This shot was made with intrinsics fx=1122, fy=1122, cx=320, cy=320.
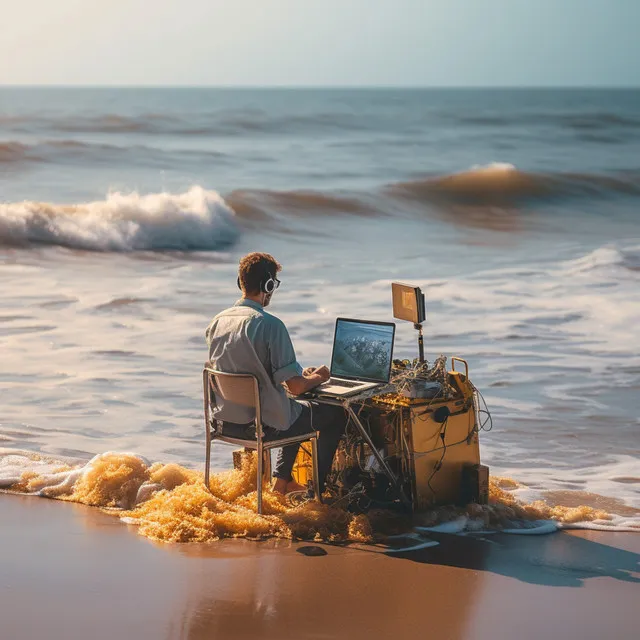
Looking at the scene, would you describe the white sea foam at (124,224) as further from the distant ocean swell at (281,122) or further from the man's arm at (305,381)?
the distant ocean swell at (281,122)

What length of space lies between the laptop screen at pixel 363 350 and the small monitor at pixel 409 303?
110 mm

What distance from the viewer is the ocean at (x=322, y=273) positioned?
6.85 meters

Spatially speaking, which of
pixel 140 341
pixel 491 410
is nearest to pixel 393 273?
pixel 140 341

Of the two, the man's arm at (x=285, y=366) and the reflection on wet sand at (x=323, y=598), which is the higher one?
the man's arm at (x=285, y=366)

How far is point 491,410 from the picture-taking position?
733cm

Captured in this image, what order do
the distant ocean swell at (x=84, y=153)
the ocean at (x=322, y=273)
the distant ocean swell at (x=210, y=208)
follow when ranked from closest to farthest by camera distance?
the ocean at (x=322, y=273) < the distant ocean swell at (x=210, y=208) < the distant ocean swell at (x=84, y=153)

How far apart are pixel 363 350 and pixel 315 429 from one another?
408 mm

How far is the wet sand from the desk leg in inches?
11.2

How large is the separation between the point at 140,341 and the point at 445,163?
2236 cm

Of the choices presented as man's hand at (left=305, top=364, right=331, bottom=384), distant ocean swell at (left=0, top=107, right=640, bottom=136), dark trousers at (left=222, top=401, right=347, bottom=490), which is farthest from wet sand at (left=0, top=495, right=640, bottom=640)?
distant ocean swell at (left=0, top=107, right=640, bottom=136)

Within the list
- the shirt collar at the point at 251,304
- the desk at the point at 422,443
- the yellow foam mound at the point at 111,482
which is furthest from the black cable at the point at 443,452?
the yellow foam mound at the point at 111,482

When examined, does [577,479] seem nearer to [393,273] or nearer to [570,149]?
[393,273]

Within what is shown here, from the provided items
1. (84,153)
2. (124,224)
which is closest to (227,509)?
(124,224)

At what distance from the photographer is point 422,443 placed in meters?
4.80
